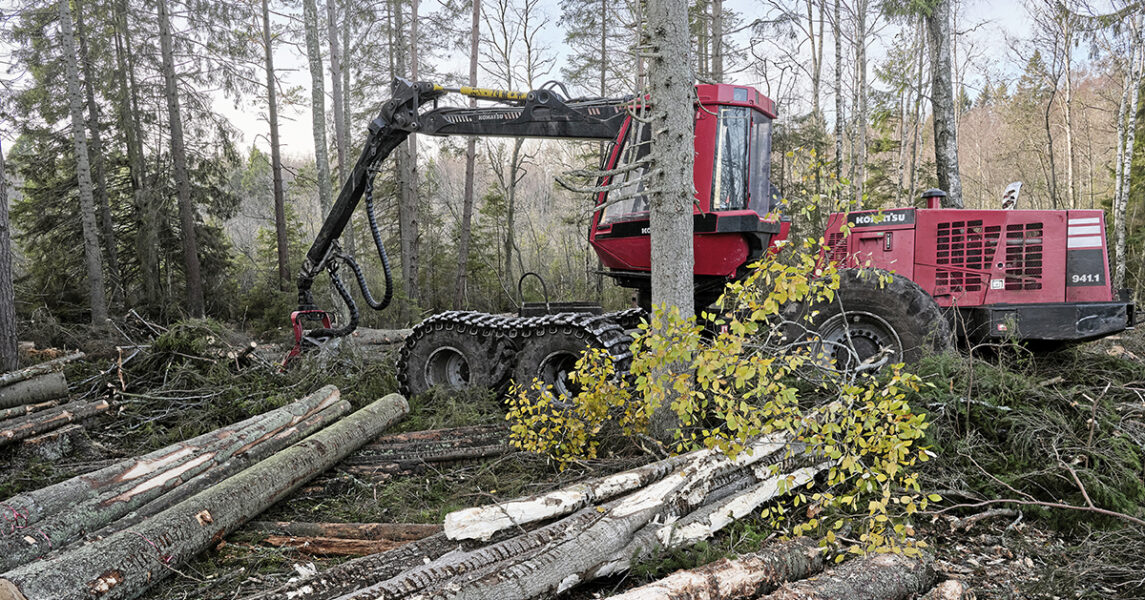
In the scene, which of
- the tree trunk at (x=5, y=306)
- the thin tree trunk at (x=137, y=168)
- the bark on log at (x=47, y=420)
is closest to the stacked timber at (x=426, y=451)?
the bark on log at (x=47, y=420)

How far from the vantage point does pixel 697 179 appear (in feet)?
18.9

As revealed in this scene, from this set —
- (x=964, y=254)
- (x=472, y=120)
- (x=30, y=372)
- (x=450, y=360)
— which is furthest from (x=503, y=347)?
(x=30, y=372)

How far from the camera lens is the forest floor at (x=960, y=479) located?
335 centimetres

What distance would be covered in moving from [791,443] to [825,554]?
38.8 inches

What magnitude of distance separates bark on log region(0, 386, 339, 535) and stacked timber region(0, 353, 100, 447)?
5.41ft

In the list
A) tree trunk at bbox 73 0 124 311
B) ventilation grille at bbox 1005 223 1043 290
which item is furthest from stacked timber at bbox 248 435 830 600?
tree trunk at bbox 73 0 124 311

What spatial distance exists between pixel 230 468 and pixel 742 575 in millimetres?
3689

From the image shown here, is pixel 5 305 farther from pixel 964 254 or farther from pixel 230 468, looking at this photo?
pixel 964 254

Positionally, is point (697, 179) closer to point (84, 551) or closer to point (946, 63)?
point (84, 551)

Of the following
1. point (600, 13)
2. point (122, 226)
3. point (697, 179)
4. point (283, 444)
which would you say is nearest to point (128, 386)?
point (283, 444)

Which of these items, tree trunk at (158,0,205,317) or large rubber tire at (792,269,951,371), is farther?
tree trunk at (158,0,205,317)

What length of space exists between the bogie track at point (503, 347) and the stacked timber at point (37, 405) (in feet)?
9.63

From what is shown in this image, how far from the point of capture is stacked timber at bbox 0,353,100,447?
554 centimetres

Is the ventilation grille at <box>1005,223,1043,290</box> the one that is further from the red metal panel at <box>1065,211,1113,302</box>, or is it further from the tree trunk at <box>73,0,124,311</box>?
the tree trunk at <box>73,0,124,311</box>
